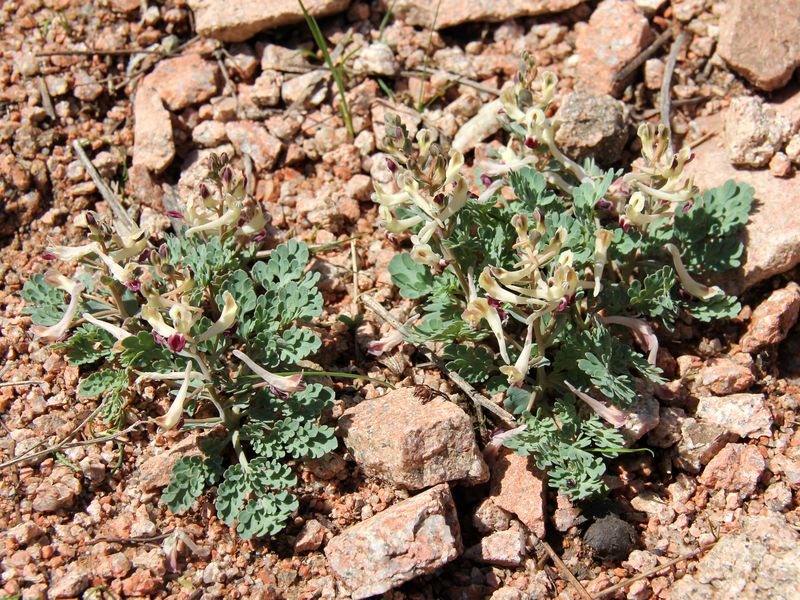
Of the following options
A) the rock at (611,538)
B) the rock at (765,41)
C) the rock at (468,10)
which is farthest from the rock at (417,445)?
the rock at (765,41)

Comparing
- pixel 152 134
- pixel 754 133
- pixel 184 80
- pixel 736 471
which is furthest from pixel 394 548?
pixel 184 80

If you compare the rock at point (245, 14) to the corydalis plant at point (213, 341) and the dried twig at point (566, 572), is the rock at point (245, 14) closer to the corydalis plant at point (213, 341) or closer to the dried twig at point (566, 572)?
the corydalis plant at point (213, 341)

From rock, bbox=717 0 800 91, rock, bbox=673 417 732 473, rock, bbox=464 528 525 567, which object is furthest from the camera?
rock, bbox=717 0 800 91

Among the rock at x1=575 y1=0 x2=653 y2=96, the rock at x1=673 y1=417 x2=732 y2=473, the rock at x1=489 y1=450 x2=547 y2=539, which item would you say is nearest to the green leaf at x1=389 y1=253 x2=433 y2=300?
the rock at x1=489 y1=450 x2=547 y2=539

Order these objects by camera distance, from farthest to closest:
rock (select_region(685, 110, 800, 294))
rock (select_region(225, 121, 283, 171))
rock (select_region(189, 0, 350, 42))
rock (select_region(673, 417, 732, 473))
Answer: rock (select_region(189, 0, 350, 42))
rock (select_region(225, 121, 283, 171))
rock (select_region(685, 110, 800, 294))
rock (select_region(673, 417, 732, 473))

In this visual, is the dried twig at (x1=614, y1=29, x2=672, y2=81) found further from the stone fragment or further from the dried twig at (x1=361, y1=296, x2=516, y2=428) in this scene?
the dried twig at (x1=361, y1=296, x2=516, y2=428)

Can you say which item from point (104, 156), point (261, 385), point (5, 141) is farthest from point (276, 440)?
point (5, 141)

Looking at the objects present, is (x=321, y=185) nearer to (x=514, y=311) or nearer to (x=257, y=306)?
(x=257, y=306)
